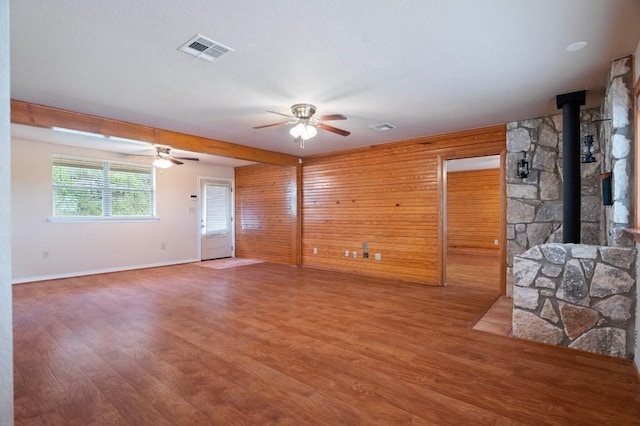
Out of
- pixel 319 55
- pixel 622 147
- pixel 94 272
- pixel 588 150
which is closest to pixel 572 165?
pixel 622 147

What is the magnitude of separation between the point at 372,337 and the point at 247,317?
1493 millimetres

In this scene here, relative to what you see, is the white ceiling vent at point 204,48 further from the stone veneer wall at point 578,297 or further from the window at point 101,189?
the window at point 101,189

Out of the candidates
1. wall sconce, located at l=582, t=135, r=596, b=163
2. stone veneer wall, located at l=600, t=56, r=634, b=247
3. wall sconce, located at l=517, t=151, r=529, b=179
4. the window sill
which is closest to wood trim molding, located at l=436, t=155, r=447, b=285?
wall sconce, located at l=517, t=151, r=529, b=179

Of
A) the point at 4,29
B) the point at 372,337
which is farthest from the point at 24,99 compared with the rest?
the point at 372,337

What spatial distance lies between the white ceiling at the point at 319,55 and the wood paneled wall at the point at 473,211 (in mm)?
5205

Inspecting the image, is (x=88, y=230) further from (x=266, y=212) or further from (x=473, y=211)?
(x=473, y=211)

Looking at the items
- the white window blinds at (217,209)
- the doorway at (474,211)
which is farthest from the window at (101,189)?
the doorway at (474,211)

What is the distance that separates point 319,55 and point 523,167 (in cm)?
343

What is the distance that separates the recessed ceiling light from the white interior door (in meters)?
7.61

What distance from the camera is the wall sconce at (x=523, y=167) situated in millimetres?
4477

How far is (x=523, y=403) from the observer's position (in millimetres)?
2107

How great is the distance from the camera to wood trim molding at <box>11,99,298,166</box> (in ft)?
12.3

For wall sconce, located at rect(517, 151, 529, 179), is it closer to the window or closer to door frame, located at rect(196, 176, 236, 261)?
door frame, located at rect(196, 176, 236, 261)

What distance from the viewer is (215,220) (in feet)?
28.1
